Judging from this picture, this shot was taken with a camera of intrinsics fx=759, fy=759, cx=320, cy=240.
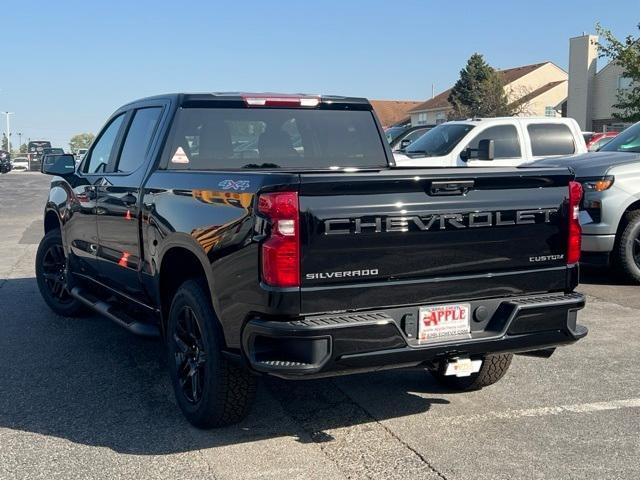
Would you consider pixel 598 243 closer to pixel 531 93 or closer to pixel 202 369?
pixel 202 369

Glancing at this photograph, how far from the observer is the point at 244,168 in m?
5.29

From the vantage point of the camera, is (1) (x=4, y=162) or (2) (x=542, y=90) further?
(2) (x=542, y=90)

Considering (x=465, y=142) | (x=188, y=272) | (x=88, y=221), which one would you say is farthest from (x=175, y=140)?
(x=465, y=142)

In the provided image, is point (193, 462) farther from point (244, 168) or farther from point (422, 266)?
point (244, 168)

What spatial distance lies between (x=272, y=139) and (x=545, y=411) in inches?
102

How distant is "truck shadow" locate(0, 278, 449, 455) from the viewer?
4281 millimetres

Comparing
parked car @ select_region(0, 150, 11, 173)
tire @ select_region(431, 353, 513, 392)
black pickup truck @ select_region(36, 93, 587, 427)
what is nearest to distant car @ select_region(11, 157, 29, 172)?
parked car @ select_region(0, 150, 11, 173)

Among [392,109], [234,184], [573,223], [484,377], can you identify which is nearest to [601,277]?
[484,377]

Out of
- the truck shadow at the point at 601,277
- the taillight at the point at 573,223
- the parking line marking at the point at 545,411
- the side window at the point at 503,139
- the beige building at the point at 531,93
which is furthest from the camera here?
the beige building at the point at 531,93

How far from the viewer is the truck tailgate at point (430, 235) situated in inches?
144

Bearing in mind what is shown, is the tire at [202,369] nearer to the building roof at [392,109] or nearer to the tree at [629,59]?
the tree at [629,59]

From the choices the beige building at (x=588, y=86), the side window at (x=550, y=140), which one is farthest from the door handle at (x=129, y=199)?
the beige building at (x=588, y=86)

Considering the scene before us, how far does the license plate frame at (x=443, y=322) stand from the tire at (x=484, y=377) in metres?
1.05

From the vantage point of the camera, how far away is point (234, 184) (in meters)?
3.90
